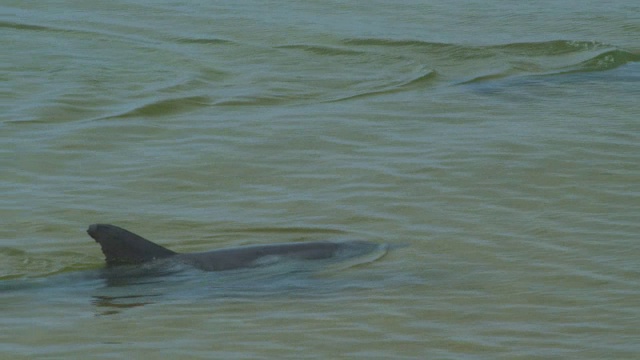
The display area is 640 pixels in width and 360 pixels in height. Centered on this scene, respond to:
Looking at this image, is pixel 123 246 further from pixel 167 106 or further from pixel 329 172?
pixel 167 106

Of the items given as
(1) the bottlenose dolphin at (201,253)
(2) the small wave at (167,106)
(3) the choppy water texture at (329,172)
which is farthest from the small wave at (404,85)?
(1) the bottlenose dolphin at (201,253)

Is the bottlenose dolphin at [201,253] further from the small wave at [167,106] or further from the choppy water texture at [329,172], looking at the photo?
the small wave at [167,106]

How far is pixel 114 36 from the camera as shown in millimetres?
16688

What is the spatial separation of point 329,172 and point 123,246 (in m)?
3.28

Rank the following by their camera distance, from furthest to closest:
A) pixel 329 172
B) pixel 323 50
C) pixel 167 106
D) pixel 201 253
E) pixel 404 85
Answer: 1. pixel 323 50
2. pixel 404 85
3. pixel 167 106
4. pixel 329 172
5. pixel 201 253

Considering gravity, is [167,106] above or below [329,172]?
above

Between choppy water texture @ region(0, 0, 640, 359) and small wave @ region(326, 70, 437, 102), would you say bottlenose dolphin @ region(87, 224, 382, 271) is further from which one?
small wave @ region(326, 70, 437, 102)

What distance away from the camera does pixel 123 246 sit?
7.72 m

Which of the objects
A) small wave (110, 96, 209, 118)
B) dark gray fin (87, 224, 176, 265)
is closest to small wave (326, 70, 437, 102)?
small wave (110, 96, 209, 118)

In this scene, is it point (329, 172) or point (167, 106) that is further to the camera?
point (167, 106)

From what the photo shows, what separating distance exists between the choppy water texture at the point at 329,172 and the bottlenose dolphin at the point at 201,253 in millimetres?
113

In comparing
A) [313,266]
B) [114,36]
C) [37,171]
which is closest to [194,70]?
[114,36]

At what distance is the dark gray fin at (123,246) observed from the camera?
7.69 meters

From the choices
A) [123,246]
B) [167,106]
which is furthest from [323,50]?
[123,246]
